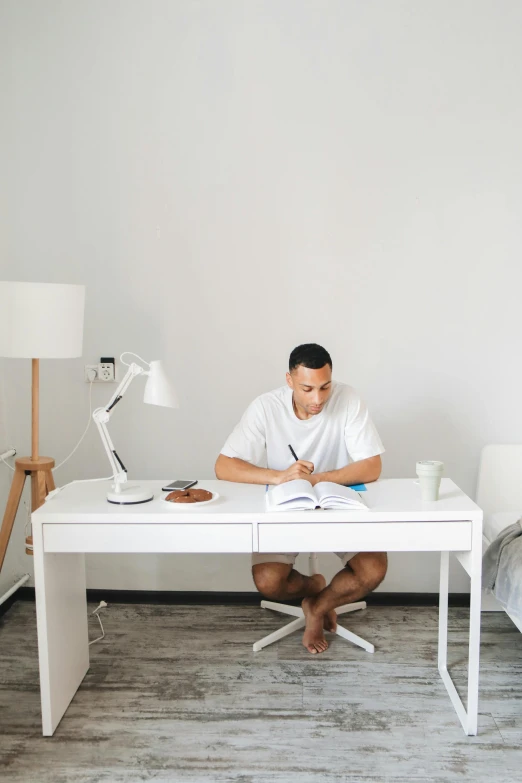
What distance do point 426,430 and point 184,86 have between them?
5.70 feet

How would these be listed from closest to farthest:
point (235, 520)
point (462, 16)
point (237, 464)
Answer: point (235, 520)
point (237, 464)
point (462, 16)

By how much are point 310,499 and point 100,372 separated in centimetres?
123

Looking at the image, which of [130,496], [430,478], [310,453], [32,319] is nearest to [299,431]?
[310,453]

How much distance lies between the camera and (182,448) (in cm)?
279

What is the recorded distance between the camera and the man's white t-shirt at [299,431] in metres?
2.36

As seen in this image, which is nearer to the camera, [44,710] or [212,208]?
[44,710]

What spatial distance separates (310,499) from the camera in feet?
6.28

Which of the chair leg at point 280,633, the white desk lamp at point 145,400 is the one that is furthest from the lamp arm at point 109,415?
the chair leg at point 280,633

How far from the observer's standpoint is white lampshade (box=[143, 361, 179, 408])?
6.40 ft

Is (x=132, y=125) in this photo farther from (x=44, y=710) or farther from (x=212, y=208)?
(x=44, y=710)

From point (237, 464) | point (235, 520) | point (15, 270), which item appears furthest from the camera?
point (15, 270)

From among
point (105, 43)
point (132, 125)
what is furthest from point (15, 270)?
point (105, 43)

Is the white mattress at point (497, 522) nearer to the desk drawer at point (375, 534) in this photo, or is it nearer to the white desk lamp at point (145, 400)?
the desk drawer at point (375, 534)

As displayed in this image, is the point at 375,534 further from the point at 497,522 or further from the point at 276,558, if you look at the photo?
the point at 497,522
